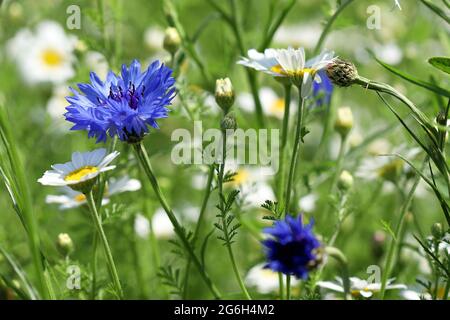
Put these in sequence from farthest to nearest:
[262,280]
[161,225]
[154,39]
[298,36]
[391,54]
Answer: [298,36] → [154,39] → [391,54] → [161,225] → [262,280]

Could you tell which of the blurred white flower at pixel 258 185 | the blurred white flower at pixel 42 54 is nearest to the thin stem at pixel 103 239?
the blurred white flower at pixel 258 185

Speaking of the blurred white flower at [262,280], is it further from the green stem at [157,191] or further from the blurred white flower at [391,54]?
the blurred white flower at [391,54]

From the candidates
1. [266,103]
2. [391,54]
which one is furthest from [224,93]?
[391,54]

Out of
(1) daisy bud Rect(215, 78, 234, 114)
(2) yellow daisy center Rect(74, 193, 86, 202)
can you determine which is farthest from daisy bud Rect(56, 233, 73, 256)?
(1) daisy bud Rect(215, 78, 234, 114)

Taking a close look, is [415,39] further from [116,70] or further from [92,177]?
[92,177]

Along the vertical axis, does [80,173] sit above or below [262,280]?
above

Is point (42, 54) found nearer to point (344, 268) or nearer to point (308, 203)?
point (308, 203)

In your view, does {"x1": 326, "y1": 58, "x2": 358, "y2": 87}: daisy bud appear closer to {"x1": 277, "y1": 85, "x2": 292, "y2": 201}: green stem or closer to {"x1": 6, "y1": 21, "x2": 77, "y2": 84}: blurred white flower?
{"x1": 277, "y1": 85, "x2": 292, "y2": 201}: green stem
